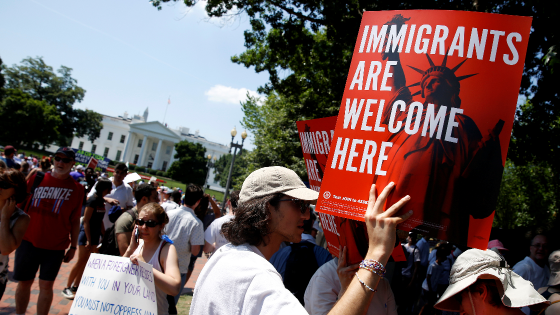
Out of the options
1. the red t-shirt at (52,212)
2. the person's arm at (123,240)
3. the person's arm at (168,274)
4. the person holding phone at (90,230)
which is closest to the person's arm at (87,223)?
the person holding phone at (90,230)

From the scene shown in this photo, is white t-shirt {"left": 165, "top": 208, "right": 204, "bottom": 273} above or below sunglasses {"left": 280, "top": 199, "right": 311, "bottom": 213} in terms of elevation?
below

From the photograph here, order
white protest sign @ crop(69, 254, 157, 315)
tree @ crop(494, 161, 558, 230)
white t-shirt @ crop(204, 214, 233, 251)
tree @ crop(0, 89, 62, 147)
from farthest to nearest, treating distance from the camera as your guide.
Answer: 1. tree @ crop(0, 89, 62, 147)
2. tree @ crop(494, 161, 558, 230)
3. white t-shirt @ crop(204, 214, 233, 251)
4. white protest sign @ crop(69, 254, 157, 315)

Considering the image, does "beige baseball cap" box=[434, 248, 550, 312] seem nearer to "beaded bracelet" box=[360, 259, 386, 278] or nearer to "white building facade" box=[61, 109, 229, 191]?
"beaded bracelet" box=[360, 259, 386, 278]

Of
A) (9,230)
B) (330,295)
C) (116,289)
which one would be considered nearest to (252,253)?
(330,295)

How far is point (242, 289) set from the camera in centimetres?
135

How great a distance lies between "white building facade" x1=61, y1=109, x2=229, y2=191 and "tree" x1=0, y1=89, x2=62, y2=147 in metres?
38.2

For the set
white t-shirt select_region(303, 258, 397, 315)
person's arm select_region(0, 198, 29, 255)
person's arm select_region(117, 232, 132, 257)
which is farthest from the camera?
person's arm select_region(117, 232, 132, 257)

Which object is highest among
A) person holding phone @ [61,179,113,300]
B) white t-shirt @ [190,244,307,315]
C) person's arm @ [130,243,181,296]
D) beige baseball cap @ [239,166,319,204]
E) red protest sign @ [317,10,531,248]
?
red protest sign @ [317,10,531,248]

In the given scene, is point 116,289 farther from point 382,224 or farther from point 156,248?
point 382,224

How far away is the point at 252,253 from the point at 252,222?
236 millimetres

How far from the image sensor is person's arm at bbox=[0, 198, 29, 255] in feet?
11.4

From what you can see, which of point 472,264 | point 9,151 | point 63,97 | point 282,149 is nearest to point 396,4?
point 472,264

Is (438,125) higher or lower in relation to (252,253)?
higher

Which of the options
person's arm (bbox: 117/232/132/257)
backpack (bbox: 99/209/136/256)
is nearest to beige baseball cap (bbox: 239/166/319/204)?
person's arm (bbox: 117/232/132/257)
